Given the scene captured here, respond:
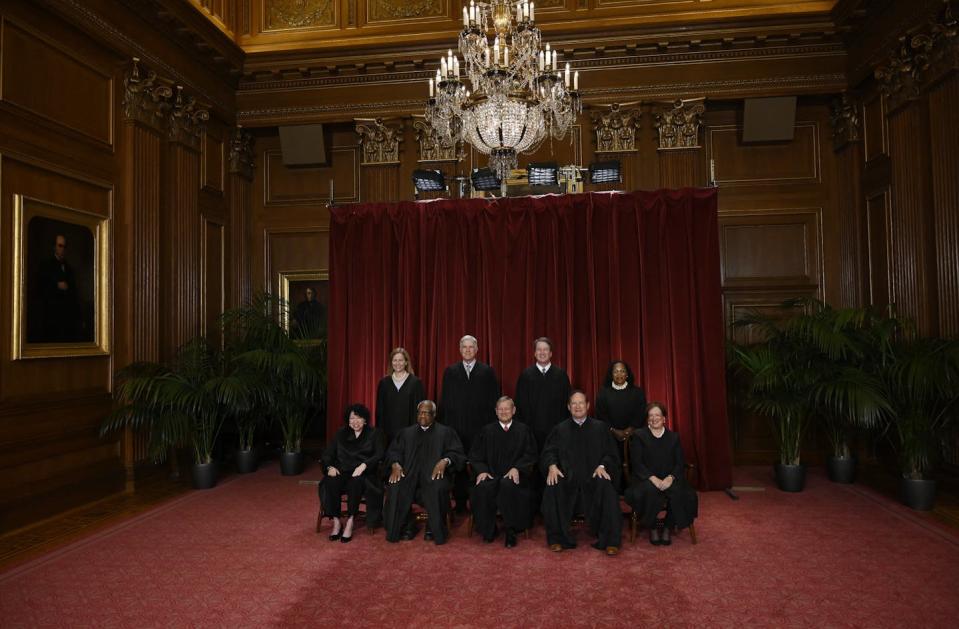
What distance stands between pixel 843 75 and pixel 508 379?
546 cm

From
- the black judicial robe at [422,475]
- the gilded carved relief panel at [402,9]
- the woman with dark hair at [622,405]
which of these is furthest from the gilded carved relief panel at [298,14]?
the woman with dark hair at [622,405]

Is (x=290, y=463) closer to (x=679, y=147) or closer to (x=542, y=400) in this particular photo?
(x=542, y=400)

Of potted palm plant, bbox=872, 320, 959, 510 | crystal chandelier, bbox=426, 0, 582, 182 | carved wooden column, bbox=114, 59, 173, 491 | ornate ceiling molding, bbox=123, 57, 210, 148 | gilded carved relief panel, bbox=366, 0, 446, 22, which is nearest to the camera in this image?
crystal chandelier, bbox=426, 0, 582, 182

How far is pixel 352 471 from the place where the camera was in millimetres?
5039

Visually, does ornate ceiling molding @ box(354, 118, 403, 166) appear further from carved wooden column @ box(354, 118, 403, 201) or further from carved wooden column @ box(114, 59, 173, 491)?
carved wooden column @ box(114, 59, 173, 491)

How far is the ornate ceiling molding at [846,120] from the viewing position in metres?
7.34

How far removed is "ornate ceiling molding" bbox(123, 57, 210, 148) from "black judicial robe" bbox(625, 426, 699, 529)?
5.86m

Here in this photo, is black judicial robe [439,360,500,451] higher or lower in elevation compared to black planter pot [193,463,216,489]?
higher

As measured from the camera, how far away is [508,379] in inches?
229

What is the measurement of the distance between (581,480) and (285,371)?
3.57m

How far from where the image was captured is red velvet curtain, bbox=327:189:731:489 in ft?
18.6

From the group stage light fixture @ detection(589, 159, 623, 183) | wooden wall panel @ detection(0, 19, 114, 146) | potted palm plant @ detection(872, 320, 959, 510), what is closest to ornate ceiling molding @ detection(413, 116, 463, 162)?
stage light fixture @ detection(589, 159, 623, 183)

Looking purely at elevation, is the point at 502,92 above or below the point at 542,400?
above

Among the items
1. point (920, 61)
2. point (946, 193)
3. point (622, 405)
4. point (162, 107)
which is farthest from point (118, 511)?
point (920, 61)
